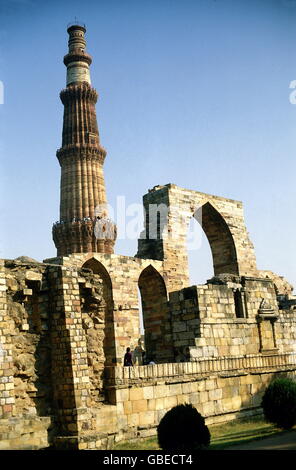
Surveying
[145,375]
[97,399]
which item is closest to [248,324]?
[145,375]

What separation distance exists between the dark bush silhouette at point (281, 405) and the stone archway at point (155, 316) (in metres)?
4.26

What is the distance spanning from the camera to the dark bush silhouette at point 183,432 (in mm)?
7363

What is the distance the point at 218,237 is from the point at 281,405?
10222mm

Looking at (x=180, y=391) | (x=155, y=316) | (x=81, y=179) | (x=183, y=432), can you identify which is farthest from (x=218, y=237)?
(x=81, y=179)

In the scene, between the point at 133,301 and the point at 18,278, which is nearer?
the point at 18,278

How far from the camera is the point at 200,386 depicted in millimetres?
10570

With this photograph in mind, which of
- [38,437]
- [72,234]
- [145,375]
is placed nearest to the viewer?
[38,437]

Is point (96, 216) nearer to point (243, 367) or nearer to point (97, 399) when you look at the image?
point (243, 367)

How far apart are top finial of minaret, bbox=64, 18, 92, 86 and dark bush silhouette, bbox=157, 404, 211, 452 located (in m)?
29.7

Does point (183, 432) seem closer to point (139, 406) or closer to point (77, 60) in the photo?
point (139, 406)

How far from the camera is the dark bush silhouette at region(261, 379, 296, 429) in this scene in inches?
366

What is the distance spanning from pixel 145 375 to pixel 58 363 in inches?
72.1

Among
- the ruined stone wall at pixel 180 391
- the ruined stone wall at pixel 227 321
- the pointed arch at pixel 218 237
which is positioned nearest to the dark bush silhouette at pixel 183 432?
the ruined stone wall at pixel 180 391

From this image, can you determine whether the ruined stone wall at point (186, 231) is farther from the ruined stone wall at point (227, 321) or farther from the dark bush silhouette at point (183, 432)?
the dark bush silhouette at point (183, 432)
